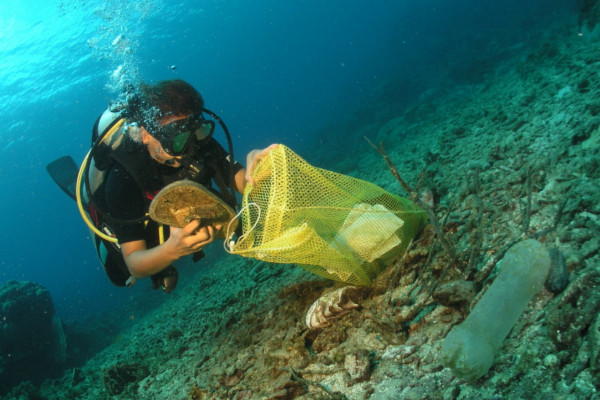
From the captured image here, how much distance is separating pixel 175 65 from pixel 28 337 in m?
42.0

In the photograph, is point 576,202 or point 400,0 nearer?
point 576,202

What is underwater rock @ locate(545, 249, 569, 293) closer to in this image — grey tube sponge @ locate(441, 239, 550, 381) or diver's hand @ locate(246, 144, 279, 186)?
grey tube sponge @ locate(441, 239, 550, 381)

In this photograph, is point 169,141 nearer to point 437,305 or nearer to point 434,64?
point 437,305

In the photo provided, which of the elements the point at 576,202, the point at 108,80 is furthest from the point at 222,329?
the point at 108,80

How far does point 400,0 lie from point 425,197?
7192cm

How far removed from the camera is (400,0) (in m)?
60.2

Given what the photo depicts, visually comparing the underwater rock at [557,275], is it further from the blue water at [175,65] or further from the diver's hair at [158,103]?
the blue water at [175,65]

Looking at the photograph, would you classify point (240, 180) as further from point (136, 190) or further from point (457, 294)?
point (457, 294)

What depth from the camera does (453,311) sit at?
1909mm

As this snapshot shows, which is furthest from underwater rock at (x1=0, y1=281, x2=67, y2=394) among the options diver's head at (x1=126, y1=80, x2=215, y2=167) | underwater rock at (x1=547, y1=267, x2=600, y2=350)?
underwater rock at (x1=547, y1=267, x2=600, y2=350)

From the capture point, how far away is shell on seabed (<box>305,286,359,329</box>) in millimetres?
2410

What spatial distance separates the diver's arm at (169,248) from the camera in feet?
7.48

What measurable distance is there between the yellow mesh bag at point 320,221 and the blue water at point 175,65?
3229 mm

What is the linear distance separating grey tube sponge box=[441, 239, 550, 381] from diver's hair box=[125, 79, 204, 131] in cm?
285
